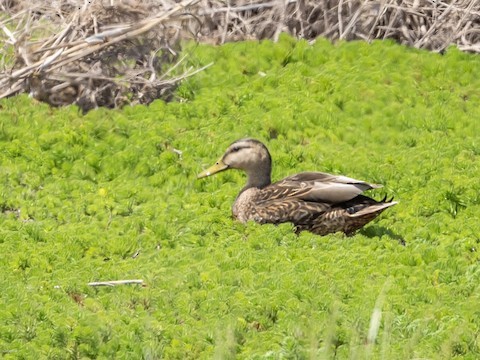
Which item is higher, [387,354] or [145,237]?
[387,354]

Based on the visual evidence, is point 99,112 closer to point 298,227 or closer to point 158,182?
point 158,182

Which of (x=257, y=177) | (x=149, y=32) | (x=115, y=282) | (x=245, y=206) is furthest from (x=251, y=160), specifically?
(x=149, y=32)

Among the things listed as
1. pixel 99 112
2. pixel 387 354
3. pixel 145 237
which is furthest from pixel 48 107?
pixel 387 354

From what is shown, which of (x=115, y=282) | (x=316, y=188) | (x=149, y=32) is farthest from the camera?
(x=149, y=32)

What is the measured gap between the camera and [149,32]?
13711mm

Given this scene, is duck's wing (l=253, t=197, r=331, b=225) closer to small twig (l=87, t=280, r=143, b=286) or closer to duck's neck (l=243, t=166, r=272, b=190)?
duck's neck (l=243, t=166, r=272, b=190)

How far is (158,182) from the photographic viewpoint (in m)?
11.9

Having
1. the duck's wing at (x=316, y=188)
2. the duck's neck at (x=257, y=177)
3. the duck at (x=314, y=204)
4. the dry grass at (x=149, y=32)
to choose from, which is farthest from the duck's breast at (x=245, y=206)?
the dry grass at (x=149, y=32)

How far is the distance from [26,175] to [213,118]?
2381mm

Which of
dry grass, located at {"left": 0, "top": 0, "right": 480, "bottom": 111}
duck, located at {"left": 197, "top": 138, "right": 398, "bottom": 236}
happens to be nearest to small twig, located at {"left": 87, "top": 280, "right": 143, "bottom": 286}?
duck, located at {"left": 197, "top": 138, "right": 398, "bottom": 236}

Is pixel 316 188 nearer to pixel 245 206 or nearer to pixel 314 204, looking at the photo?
pixel 314 204

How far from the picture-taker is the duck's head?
37.6 ft

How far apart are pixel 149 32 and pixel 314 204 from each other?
3.88 meters

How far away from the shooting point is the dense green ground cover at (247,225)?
832cm
